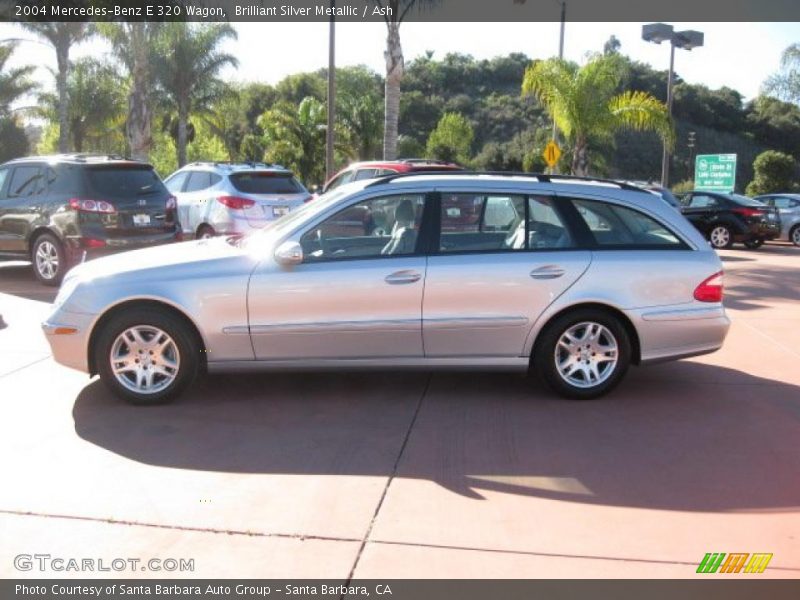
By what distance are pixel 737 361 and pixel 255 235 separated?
4.49 meters

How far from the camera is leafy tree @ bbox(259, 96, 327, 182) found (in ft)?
131

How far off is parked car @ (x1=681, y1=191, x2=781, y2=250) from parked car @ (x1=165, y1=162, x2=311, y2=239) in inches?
455

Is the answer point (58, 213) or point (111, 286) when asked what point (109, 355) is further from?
point (58, 213)

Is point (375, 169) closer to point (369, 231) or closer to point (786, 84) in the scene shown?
point (369, 231)

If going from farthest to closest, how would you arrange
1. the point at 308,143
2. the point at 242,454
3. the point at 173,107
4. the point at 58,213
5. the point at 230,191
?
the point at 308,143 < the point at 173,107 < the point at 230,191 < the point at 58,213 < the point at 242,454

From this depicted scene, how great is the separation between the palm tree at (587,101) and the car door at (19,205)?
530 inches

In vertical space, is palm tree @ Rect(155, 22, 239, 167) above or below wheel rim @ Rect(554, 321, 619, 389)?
above

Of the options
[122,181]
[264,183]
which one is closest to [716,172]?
[264,183]

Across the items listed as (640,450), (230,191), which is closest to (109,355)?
(640,450)

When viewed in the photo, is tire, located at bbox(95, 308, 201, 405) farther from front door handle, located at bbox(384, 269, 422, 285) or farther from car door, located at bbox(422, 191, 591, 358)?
car door, located at bbox(422, 191, 591, 358)

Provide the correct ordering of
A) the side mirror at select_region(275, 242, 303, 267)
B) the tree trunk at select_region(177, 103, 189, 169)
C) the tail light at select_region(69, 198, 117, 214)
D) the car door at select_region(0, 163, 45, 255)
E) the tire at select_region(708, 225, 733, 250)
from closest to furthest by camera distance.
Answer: the side mirror at select_region(275, 242, 303, 267)
the tail light at select_region(69, 198, 117, 214)
the car door at select_region(0, 163, 45, 255)
the tire at select_region(708, 225, 733, 250)
the tree trunk at select_region(177, 103, 189, 169)

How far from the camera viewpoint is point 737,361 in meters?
7.61

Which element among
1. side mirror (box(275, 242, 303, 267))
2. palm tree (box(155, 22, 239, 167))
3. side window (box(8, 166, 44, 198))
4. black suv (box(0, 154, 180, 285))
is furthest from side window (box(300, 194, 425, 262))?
palm tree (box(155, 22, 239, 167))

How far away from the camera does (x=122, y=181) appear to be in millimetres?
11273
